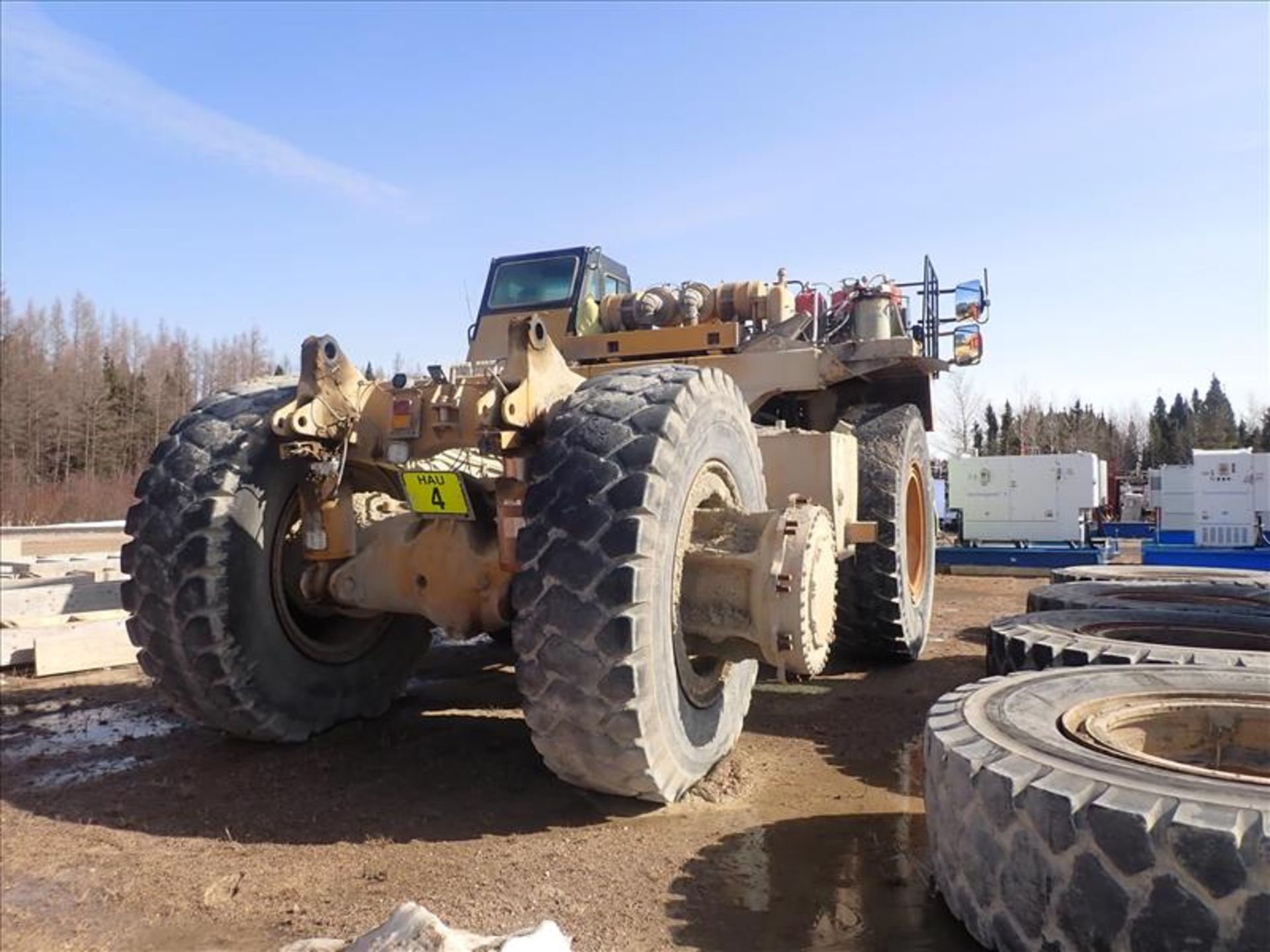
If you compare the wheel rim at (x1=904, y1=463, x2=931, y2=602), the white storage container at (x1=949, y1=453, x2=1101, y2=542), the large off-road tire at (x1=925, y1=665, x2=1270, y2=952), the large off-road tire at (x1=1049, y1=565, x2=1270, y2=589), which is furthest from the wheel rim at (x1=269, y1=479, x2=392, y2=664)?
the white storage container at (x1=949, y1=453, x2=1101, y2=542)

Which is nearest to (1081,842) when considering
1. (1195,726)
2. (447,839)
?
(1195,726)

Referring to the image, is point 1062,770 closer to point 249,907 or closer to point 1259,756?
point 1259,756

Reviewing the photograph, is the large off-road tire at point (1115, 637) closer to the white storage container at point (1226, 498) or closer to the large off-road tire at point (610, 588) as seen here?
the large off-road tire at point (610, 588)

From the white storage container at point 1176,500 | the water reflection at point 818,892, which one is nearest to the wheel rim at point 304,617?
the water reflection at point 818,892

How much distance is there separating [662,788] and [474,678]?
3.16 meters

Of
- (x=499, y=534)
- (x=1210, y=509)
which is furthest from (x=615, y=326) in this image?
(x=1210, y=509)

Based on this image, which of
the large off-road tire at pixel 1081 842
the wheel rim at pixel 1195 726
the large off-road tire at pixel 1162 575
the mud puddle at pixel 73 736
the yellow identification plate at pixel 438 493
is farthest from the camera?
the large off-road tire at pixel 1162 575

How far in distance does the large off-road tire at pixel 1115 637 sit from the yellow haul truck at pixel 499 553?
109 centimetres

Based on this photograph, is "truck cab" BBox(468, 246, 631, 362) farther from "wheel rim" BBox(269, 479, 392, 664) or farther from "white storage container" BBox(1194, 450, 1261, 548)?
"white storage container" BBox(1194, 450, 1261, 548)

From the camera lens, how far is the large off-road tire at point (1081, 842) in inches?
79.4

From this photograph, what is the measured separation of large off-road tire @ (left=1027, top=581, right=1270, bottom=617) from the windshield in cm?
392

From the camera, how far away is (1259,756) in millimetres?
3219

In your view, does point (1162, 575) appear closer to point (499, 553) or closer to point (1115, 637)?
point (1115, 637)

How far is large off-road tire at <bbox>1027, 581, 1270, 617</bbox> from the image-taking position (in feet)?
18.7
